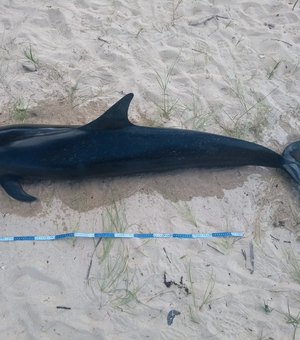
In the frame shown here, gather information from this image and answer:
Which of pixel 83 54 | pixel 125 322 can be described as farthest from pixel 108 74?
pixel 125 322

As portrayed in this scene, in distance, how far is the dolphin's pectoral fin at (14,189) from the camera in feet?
12.7

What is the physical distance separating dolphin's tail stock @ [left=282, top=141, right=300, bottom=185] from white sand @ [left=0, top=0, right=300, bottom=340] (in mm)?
127

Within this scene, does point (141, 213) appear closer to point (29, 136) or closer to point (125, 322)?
point (125, 322)

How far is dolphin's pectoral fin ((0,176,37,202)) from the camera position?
12.7 feet

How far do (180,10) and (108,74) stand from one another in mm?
1504

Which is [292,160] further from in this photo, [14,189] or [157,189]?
[14,189]

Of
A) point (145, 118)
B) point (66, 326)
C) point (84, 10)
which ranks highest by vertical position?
point (84, 10)

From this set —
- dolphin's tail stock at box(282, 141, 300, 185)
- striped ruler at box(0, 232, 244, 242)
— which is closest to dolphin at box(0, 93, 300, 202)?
striped ruler at box(0, 232, 244, 242)

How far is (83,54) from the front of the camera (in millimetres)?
5086

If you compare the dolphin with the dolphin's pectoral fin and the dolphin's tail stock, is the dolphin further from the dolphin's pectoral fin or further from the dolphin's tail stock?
the dolphin's tail stock

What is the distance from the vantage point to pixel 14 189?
12.8ft

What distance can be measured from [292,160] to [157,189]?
1.42m

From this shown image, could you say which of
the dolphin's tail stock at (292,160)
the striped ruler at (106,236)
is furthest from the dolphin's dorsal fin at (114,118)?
the dolphin's tail stock at (292,160)

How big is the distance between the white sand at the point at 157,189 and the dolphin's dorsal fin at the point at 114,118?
0.62 meters
